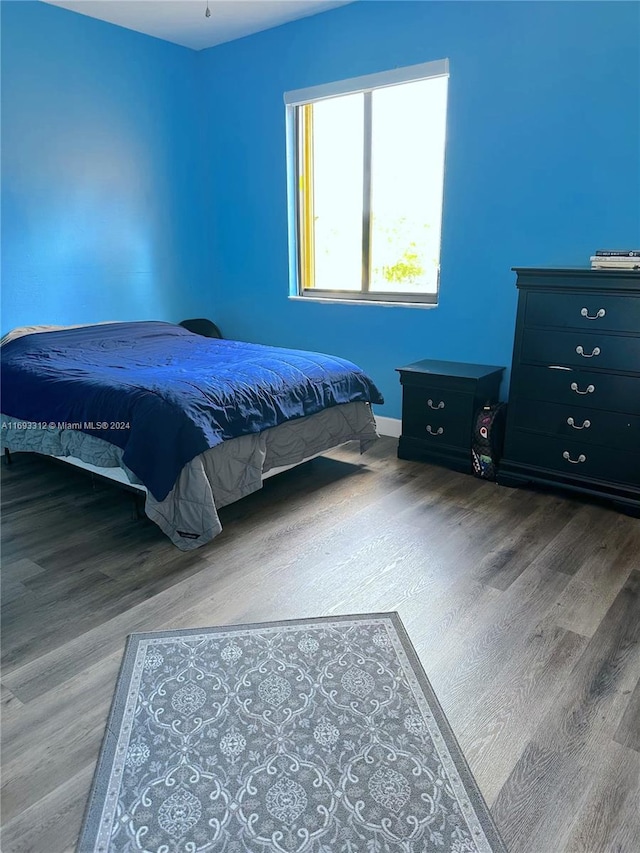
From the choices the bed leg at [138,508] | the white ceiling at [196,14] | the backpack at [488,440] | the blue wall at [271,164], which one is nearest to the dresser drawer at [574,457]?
the backpack at [488,440]

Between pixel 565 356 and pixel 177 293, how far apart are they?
10.3 feet

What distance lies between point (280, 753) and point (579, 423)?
213 centimetres

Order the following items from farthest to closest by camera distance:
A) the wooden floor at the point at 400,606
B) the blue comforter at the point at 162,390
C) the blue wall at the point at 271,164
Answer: the blue wall at the point at 271,164 → the blue comforter at the point at 162,390 → the wooden floor at the point at 400,606

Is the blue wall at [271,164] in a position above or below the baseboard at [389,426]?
above

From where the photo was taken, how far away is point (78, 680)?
172 centimetres

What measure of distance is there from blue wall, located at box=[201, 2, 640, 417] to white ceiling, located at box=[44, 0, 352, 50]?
0.12m

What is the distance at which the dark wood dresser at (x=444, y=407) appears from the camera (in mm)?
3289

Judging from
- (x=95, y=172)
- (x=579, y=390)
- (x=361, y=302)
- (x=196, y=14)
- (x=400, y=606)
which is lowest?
(x=400, y=606)

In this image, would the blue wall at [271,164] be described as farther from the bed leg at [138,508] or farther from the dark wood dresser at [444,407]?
the bed leg at [138,508]

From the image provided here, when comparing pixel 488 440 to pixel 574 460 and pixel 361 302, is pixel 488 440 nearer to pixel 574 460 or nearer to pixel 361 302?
pixel 574 460

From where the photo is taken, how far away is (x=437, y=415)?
3422mm

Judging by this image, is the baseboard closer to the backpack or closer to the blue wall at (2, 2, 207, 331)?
the backpack

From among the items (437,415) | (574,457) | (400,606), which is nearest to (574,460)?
(574,457)

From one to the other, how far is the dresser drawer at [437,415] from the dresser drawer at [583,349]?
0.48m
